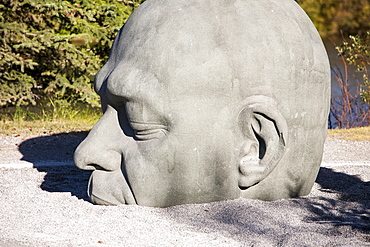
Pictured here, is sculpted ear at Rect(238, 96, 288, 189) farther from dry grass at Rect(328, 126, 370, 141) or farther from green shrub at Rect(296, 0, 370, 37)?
green shrub at Rect(296, 0, 370, 37)

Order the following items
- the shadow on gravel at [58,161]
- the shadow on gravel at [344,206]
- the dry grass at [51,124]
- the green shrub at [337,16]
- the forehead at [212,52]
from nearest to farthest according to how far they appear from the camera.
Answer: the shadow on gravel at [344,206]
the forehead at [212,52]
the shadow on gravel at [58,161]
the dry grass at [51,124]
the green shrub at [337,16]

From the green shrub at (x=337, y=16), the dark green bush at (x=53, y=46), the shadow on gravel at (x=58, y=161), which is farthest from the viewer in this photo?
the green shrub at (x=337, y=16)

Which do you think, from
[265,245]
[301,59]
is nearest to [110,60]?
[301,59]

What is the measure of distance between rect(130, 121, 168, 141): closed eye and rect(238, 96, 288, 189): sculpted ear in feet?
2.04

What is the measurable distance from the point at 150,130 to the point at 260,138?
90 centimetres

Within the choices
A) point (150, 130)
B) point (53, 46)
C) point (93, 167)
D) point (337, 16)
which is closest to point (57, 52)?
point (53, 46)

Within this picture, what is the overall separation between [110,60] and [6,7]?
7.49m

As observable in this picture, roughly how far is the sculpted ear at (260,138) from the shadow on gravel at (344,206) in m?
0.55

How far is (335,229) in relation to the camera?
376cm

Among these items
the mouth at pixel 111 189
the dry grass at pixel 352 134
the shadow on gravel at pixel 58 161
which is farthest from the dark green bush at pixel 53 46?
the mouth at pixel 111 189

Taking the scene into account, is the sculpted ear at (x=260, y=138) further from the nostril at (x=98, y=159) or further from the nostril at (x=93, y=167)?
the nostril at (x=93, y=167)

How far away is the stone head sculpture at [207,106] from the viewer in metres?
4.01

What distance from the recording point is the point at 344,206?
4.39 meters

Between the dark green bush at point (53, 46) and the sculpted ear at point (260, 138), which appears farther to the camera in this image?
the dark green bush at point (53, 46)
